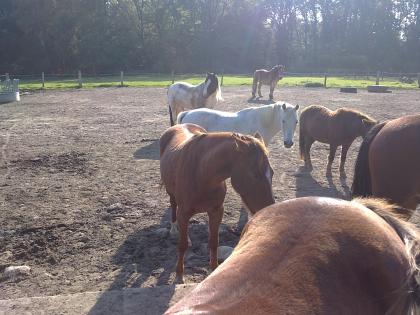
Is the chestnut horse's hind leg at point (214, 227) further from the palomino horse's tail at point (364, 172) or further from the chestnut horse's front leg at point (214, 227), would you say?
the palomino horse's tail at point (364, 172)

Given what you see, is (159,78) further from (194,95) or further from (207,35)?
(194,95)

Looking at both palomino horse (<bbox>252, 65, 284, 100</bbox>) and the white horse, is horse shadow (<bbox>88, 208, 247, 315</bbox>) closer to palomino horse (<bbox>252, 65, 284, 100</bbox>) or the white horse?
the white horse

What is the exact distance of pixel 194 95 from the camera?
40.3ft

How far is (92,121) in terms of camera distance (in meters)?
14.3

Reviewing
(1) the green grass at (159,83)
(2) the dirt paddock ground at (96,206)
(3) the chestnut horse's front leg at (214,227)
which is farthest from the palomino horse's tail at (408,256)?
(1) the green grass at (159,83)

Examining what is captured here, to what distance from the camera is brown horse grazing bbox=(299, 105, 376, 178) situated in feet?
25.3

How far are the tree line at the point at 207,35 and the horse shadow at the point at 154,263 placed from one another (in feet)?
150

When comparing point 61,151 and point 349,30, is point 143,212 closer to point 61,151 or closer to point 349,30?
point 61,151

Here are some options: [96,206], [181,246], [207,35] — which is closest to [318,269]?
[181,246]

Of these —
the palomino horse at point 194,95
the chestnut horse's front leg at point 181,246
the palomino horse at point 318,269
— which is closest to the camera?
the palomino horse at point 318,269

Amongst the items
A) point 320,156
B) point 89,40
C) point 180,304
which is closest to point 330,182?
point 320,156

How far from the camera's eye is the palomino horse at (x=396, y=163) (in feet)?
12.7

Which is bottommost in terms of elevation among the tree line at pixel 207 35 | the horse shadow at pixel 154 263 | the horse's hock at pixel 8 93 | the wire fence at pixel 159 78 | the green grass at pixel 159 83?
the horse shadow at pixel 154 263

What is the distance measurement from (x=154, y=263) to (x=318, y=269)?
10.5 feet
